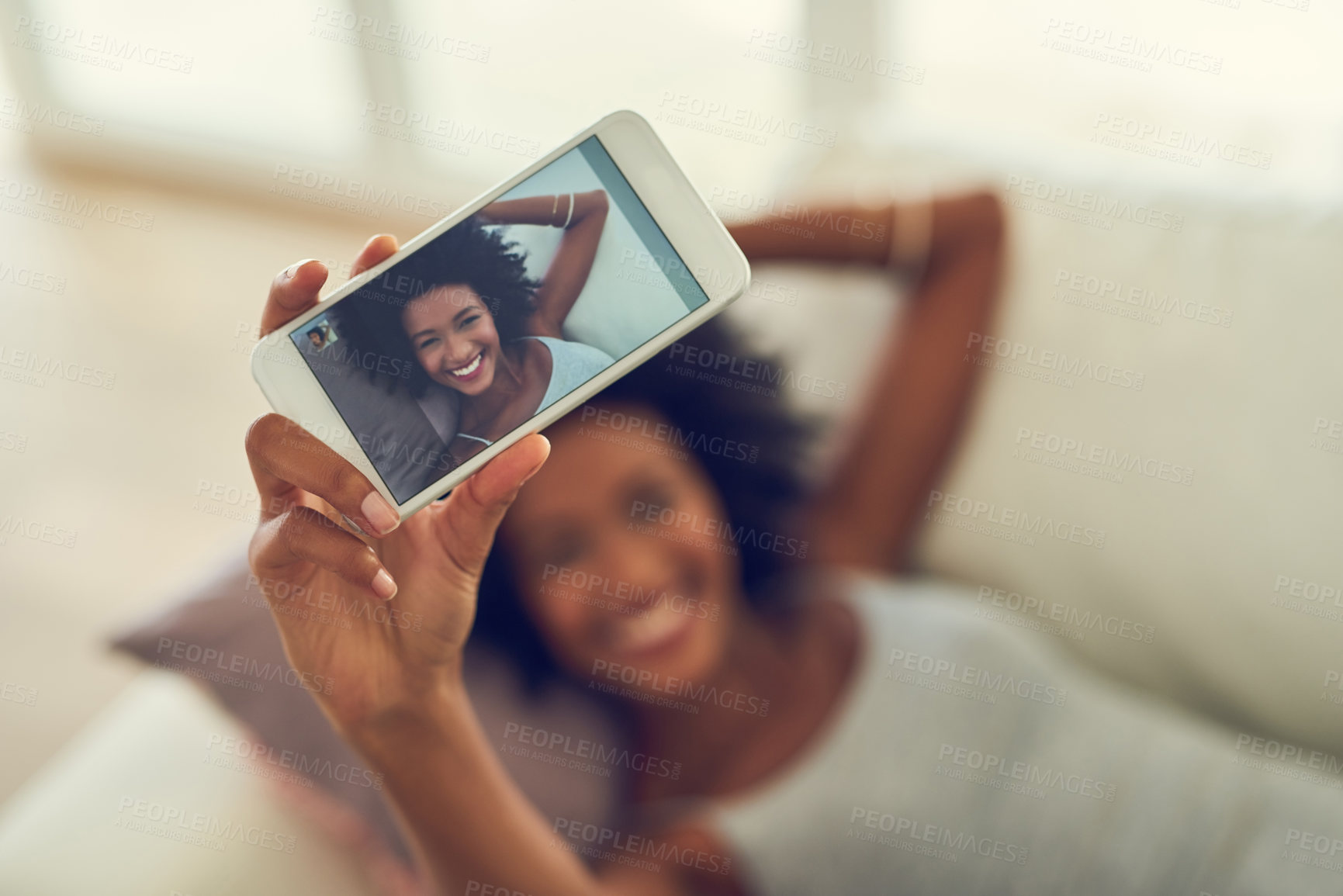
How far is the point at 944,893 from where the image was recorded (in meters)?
0.69

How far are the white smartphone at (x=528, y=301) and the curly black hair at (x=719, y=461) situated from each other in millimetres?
285

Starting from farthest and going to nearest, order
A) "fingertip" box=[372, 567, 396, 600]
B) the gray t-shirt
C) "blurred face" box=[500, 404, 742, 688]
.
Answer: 1. "blurred face" box=[500, 404, 742, 688]
2. the gray t-shirt
3. "fingertip" box=[372, 567, 396, 600]

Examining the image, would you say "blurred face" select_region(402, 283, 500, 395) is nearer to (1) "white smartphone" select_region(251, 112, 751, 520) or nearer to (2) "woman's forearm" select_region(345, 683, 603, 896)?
(1) "white smartphone" select_region(251, 112, 751, 520)

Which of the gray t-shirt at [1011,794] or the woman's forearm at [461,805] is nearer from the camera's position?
the woman's forearm at [461,805]

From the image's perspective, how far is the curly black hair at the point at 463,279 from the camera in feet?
1.59

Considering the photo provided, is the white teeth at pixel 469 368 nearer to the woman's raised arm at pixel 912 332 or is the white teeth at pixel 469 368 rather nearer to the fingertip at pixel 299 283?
the fingertip at pixel 299 283

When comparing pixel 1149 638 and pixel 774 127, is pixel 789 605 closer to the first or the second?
pixel 1149 638

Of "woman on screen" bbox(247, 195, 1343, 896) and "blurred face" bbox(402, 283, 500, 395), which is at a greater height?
"blurred face" bbox(402, 283, 500, 395)

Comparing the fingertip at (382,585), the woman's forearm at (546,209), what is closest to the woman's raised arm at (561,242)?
the woman's forearm at (546,209)

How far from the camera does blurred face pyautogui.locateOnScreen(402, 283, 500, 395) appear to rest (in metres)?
0.49

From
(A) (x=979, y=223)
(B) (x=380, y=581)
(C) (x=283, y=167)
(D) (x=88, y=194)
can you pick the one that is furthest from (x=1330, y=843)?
(D) (x=88, y=194)

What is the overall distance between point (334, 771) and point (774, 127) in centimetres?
104

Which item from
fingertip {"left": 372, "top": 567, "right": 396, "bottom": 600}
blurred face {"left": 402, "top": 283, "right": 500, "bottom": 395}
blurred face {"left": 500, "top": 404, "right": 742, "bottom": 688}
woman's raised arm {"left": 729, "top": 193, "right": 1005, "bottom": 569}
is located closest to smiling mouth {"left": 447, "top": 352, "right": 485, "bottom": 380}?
blurred face {"left": 402, "top": 283, "right": 500, "bottom": 395}

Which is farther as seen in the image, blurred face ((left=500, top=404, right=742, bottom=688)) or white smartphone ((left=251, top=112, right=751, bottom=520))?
blurred face ((left=500, top=404, right=742, bottom=688))
